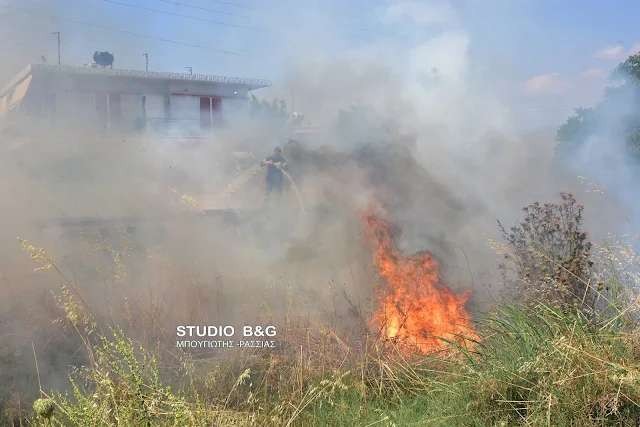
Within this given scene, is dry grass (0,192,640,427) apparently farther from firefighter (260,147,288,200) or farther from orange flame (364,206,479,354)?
firefighter (260,147,288,200)

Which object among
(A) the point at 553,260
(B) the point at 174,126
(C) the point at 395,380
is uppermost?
(B) the point at 174,126

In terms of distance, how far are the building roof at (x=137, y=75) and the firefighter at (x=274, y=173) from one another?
745cm

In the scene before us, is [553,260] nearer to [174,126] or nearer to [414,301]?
[414,301]

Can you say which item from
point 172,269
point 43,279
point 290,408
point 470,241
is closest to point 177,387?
point 290,408

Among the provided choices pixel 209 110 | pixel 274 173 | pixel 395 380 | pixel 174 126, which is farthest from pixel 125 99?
pixel 395 380

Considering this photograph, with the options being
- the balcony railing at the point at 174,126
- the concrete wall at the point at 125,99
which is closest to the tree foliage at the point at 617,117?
the concrete wall at the point at 125,99

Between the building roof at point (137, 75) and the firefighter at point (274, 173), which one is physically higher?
the building roof at point (137, 75)

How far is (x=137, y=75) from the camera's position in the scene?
20.1m

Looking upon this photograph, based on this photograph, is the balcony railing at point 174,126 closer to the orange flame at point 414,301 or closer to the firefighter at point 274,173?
the firefighter at point 274,173

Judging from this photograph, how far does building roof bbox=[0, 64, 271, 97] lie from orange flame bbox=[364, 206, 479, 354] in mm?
11922

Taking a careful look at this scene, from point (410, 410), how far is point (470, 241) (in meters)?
4.91

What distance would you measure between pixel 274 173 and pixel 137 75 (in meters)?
12.3

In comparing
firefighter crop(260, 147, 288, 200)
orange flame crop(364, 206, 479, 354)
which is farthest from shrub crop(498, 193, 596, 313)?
firefighter crop(260, 147, 288, 200)

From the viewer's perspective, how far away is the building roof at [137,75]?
14.2 m
